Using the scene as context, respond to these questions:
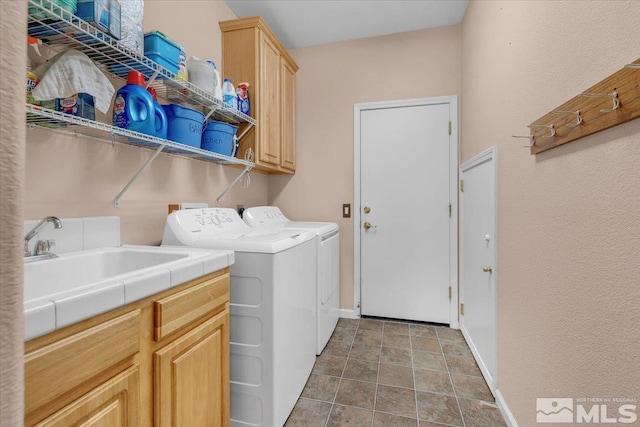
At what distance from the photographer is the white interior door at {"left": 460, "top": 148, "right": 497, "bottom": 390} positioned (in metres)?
1.72

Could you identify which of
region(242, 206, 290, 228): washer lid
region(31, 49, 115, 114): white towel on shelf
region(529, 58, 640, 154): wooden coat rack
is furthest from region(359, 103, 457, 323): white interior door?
region(31, 49, 115, 114): white towel on shelf

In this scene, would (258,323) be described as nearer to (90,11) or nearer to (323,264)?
(323,264)

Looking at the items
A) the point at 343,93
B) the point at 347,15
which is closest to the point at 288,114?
the point at 343,93

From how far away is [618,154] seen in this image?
0.77 m

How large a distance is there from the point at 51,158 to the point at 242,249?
0.80 metres

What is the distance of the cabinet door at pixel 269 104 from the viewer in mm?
2227

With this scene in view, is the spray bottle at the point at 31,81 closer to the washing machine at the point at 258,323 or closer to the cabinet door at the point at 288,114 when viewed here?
the washing machine at the point at 258,323

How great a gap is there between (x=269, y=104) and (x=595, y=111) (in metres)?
2.01

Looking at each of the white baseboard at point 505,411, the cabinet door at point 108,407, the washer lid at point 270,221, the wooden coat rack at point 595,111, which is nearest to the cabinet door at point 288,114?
the washer lid at point 270,221

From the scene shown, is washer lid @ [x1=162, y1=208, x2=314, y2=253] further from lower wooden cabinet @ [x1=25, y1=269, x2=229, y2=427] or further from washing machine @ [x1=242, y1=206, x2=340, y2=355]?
washing machine @ [x1=242, y1=206, x2=340, y2=355]

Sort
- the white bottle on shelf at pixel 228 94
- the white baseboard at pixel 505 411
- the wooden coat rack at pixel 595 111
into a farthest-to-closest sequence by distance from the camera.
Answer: the white bottle on shelf at pixel 228 94 < the white baseboard at pixel 505 411 < the wooden coat rack at pixel 595 111

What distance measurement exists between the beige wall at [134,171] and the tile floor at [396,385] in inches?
51.4

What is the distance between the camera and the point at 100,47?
43.3 inches

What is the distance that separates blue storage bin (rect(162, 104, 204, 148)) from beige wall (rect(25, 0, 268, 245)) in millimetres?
212
